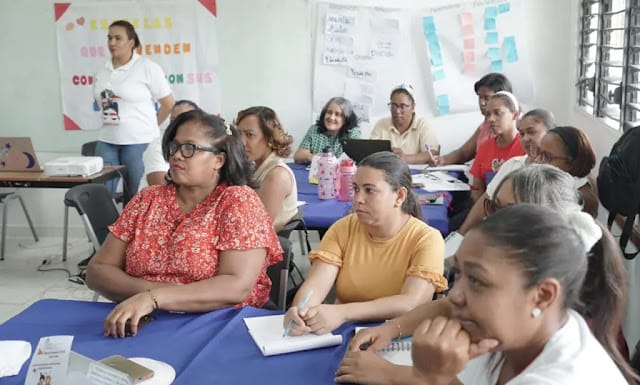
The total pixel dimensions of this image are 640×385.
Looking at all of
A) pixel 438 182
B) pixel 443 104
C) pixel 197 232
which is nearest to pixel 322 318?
pixel 197 232

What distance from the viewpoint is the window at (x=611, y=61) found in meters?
3.15

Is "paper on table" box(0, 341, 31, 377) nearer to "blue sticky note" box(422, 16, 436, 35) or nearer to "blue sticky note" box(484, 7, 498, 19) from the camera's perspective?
"blue sticky note" box(422, 16, 436, 35)

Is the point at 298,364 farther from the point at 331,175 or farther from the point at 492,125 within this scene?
the point at 492,125

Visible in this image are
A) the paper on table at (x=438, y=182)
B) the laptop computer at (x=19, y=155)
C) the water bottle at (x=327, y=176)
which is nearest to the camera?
the water bottle at (x=327, y=176)

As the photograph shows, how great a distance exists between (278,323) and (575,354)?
2.77ft

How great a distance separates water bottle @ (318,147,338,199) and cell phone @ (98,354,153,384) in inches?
79.6

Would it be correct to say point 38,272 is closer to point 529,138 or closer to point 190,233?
point 190,233

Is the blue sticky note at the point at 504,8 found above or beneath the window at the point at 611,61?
above

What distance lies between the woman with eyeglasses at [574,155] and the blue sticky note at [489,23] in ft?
7.32

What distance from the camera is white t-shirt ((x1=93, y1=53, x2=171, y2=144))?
462cm

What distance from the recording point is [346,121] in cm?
465

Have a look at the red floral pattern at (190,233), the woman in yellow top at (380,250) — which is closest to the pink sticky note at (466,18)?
the woman in yellow top at (380,250)

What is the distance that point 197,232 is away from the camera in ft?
6.85

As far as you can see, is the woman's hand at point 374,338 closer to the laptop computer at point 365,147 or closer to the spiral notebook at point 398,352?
the spiral notebook at point 398,352
